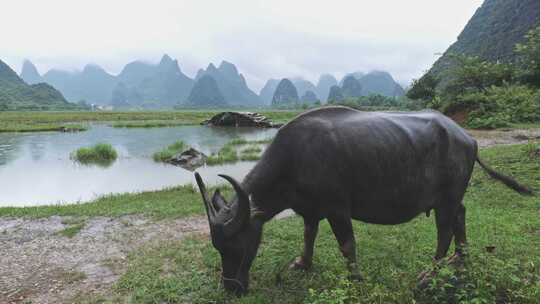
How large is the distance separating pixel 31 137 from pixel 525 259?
93.0 ft

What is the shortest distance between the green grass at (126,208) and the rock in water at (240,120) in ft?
81.5

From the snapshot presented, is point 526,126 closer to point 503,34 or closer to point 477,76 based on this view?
point 477,76

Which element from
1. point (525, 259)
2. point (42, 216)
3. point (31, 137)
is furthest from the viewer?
point (31, 137)

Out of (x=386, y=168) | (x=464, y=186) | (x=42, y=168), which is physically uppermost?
(x=386, y=168)

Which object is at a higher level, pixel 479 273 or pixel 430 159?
pixel 430 159

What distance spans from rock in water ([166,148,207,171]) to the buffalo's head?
10.6 m

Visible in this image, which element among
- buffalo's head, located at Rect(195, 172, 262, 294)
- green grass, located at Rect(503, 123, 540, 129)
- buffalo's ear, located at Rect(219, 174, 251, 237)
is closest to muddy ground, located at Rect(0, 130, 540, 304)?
buffalo's head, located at Rect(195, 172, 262, 294)

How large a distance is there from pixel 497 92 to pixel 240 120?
22.5 metres

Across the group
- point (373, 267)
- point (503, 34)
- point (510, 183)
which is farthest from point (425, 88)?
point (373, 267)

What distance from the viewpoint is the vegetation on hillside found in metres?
19.3

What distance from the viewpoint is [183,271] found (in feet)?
13.6

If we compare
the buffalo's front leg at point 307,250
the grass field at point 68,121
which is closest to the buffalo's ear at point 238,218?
the buffalo's front leg at point 307,250

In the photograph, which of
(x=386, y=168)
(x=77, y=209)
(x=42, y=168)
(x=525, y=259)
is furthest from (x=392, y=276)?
(x=42, y=168)

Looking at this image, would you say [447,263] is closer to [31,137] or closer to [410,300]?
[410,300]
